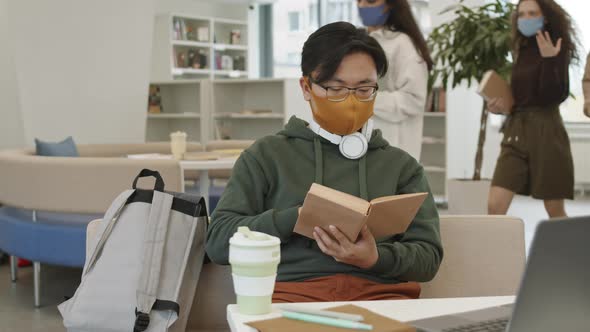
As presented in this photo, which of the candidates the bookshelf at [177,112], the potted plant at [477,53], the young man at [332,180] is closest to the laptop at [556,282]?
the young man at [332,180]

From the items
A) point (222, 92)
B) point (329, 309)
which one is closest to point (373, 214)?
point (329, 309)

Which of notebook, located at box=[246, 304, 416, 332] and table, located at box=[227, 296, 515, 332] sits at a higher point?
notebook, located at box=[246, 304, 416, 332]

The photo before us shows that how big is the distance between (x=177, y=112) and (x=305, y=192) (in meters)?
6.95

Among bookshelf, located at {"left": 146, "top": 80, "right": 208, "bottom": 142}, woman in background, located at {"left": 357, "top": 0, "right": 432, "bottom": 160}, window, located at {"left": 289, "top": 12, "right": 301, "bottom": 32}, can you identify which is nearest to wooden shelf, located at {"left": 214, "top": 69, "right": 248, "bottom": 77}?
window, located at {"left": 289, "top": 12, "right": 301, "bottom": 32}

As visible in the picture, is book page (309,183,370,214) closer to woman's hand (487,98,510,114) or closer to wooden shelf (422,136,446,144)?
woman's hand (487,98,510,114)

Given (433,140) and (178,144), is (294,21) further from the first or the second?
(178,144)

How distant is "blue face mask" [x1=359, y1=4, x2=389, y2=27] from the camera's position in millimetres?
3428

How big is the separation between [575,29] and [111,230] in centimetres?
328

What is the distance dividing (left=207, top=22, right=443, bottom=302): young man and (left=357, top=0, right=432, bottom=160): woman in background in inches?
59.7

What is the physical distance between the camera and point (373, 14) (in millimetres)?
3436

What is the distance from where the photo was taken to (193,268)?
6.41ft

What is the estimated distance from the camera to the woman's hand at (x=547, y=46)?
13.3ft

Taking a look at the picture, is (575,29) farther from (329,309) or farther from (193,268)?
(329,309)

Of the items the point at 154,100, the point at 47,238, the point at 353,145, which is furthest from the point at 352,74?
the point at 154,100
